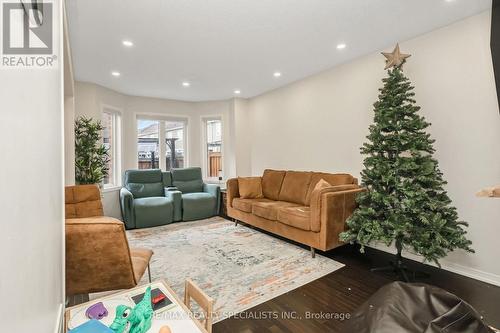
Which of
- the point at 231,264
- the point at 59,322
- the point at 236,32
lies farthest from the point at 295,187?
the point at 59,322

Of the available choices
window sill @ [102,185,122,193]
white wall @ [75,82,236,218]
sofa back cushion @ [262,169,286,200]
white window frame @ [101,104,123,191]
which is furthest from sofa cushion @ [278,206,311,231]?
white window frame @ [101,104,123,191]

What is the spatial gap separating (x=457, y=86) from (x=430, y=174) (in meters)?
1.03

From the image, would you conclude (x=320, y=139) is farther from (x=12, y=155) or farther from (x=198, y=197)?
(x=12, y=155)

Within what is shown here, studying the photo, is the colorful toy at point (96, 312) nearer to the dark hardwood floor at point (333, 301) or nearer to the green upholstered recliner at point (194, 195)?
the dark hardwood floor at point (333, 301)

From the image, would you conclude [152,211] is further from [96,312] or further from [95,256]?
[96,312]

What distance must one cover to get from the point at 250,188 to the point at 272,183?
0.41 m

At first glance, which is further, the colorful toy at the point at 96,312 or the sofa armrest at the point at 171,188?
the sofa armrest at the point at 171,188

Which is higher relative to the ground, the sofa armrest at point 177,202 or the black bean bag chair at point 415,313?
the black bean bag chair at point 415,313

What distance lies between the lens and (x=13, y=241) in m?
0.54

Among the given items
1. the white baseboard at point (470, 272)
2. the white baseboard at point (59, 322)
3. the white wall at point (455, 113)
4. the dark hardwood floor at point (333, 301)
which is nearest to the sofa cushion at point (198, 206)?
the white wall at point (455, 113)

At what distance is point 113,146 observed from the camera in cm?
513

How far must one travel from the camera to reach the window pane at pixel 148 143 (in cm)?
566

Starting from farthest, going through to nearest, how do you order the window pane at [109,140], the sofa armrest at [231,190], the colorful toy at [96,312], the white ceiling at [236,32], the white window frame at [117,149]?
the white window frame at [117,149], the window pane at [109,140], the sofa armrest at [231,190], the white ceiling at [236,32], the colorful toy at [96,312]

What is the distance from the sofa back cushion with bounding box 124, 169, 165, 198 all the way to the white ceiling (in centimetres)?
183
